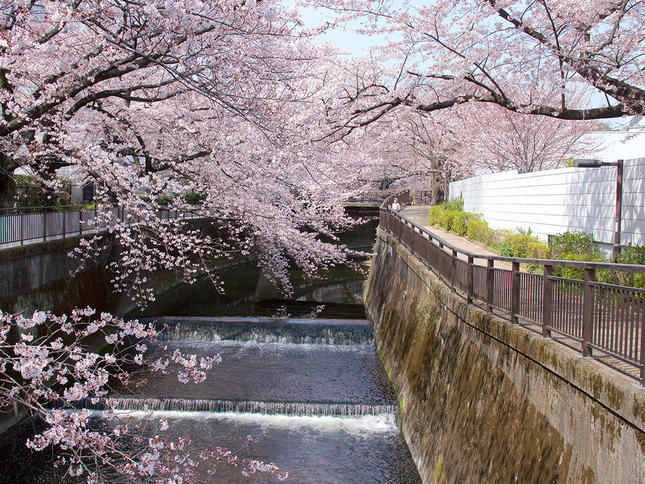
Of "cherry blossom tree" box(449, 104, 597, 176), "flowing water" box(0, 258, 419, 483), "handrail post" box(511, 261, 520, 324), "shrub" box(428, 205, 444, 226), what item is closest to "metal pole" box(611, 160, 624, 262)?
"handrail post" box(511, 261, 520, 324)

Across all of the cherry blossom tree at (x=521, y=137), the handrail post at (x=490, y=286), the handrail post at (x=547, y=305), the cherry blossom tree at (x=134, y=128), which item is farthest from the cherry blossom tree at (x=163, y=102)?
the cherry blossom tree at (x=521, y=137)

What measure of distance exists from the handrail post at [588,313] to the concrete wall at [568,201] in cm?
580

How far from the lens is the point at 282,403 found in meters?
12.0

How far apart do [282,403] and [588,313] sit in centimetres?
828

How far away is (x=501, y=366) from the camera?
6.81 meters

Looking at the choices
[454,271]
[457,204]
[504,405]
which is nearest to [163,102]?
[454,271]

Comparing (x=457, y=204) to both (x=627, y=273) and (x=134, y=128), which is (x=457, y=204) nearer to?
(x=134, y=128)

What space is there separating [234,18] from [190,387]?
822 centimetres

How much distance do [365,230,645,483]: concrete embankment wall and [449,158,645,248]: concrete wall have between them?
3336mm

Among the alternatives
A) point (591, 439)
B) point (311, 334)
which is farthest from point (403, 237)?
point (591, 439)

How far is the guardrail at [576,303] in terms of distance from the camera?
4.27m

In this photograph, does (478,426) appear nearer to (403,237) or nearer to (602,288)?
(602,288)

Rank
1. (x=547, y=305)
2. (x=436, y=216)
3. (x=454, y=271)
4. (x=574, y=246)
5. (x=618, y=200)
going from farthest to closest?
(x=436, y=216), (x=574, y=246), (x=454, y=271), (x=618, y=200), (x=547, y=305)

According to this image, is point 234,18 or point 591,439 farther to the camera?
point 234,18
